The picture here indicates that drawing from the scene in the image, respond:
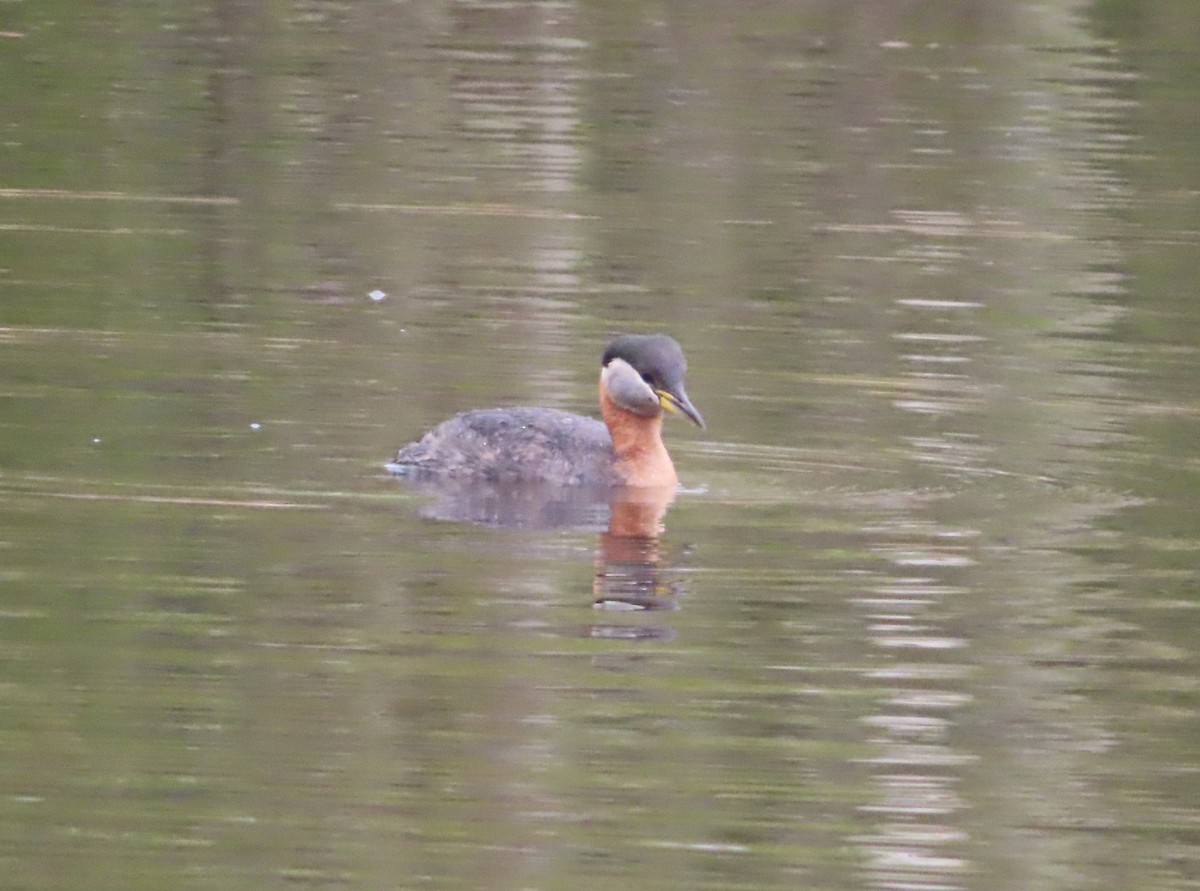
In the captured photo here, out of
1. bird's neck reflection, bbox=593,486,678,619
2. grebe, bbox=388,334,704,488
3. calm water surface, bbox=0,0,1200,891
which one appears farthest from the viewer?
grebe, bbox=388,334,704,488

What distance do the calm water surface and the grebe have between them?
0.26 metres

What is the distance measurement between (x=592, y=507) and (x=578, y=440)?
462 mm

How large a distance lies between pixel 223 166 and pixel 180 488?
27.8ft

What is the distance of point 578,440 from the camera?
39.3 feet

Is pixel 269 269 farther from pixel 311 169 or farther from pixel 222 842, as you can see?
pixel 222 842

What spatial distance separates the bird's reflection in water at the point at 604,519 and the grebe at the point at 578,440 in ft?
0.24

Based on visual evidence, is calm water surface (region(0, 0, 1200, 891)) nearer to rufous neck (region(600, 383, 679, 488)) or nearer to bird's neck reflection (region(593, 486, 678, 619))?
bird's neck reflection (region(593, 486, 678, 619))

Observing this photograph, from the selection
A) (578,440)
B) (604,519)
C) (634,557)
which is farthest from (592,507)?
(634,557)

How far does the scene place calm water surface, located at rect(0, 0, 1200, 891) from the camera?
7.66 meters

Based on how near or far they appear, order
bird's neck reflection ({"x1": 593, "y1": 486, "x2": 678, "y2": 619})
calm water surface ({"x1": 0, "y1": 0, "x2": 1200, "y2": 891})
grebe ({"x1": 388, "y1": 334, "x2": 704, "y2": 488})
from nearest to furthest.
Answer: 1. calm water surface ({"x1": 0, "y1": 0, "x2": 1200, "y2": 891})
2. bird's neck reflection ({"x1": 593, "y1": 486, "x2": 678, "y2": 619})
3. grebe ({"x1": 388, "y1": 334, "x2": 704, "y2": 488})

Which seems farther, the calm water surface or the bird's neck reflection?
the bird's neck reflection

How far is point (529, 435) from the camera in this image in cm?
1183

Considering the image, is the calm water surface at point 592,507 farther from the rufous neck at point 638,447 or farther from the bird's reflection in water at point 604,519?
the rufous neck at point 638,447

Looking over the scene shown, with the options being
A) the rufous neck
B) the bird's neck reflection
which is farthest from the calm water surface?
the rufous neck
